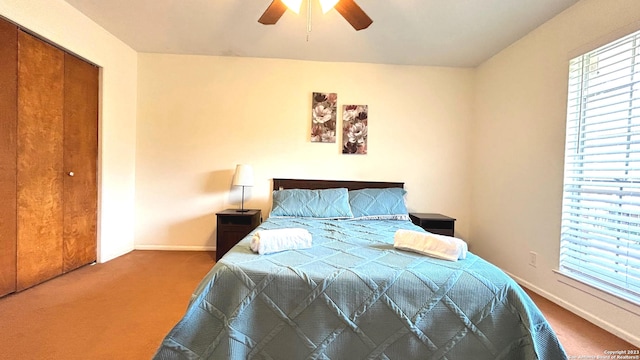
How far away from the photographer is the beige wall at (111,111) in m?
2.59

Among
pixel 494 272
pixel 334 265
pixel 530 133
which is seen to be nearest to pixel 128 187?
pixel 334 265

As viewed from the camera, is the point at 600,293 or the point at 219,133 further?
the point at 219,133

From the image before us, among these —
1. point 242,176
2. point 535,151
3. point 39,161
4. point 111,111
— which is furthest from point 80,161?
point 535,151

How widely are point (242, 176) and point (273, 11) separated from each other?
1819 millimetres

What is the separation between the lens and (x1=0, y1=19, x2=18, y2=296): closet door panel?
2155 mm

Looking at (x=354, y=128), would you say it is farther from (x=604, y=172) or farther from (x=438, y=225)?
(x=604, y=172)

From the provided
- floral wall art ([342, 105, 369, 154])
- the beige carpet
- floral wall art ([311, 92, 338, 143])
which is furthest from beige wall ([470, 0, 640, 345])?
floral wall art ([311, 92, 338, 143])

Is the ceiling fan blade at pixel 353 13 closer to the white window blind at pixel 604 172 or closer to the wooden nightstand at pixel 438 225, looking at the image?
the white window blind at pixel 604 172

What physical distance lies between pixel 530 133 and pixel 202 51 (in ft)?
12.3

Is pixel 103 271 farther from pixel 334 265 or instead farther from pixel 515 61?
pixel 515 61

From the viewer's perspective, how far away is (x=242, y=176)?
3332 mm

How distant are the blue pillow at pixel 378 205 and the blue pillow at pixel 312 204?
0.10 m

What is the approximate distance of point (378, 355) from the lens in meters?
1.33

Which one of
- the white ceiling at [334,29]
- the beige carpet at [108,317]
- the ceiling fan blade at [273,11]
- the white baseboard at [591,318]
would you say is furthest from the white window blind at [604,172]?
the ceiling fan blade at [273,11]
